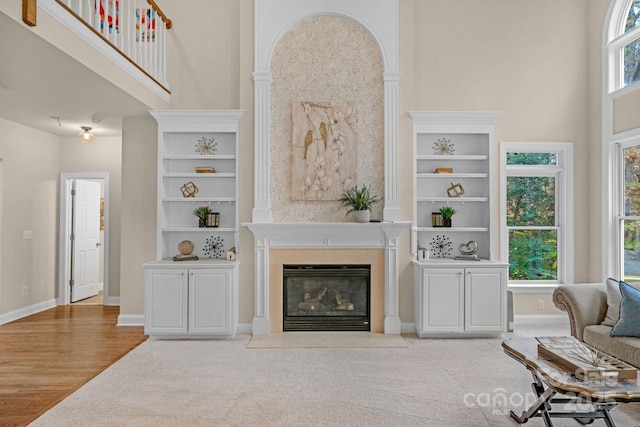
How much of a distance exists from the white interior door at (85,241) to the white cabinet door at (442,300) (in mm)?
5593

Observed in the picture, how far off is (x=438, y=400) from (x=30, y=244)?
237 inches

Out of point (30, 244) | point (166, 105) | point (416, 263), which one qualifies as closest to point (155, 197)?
point (166, 105)

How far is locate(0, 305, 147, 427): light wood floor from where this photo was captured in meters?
3.39

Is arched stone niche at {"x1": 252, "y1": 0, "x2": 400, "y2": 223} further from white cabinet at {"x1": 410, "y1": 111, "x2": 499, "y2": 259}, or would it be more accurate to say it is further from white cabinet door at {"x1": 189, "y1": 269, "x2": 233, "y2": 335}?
white cabinet door at {"x1": 189, "y1": 269, "x2": 233, "y2": 335}

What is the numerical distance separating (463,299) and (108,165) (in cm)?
570

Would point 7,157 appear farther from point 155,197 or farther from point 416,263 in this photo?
point 416,263

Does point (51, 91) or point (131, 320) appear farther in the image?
point (131, 320)

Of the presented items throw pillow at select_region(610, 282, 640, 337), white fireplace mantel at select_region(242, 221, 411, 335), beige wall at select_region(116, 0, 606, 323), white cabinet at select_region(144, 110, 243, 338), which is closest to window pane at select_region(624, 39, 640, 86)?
beige wall at select_region(116, 0, 606, 323)

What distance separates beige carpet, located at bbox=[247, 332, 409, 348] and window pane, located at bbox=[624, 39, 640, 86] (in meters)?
3.89

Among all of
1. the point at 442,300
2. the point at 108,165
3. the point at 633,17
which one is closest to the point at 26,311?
the point at 108,165

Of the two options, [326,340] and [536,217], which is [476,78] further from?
[326,340]

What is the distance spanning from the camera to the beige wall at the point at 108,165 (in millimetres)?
7066

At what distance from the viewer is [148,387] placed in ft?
11.9

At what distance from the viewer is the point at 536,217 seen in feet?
19.1
